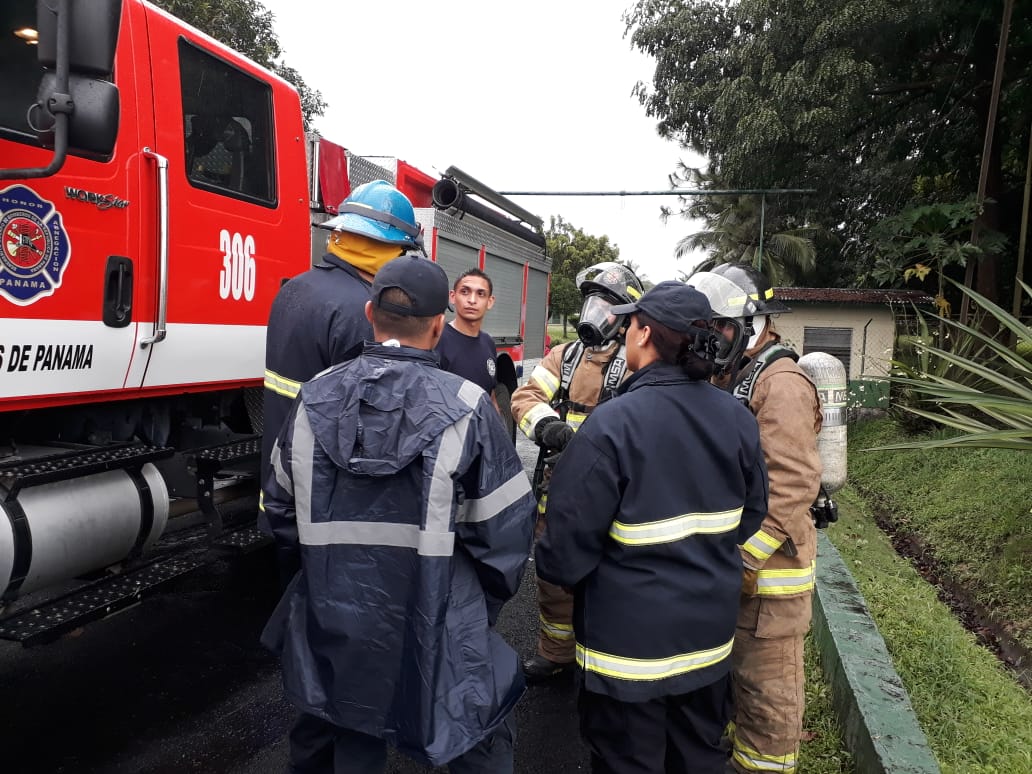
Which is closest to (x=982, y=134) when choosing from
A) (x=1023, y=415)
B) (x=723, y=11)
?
(x=723, y=11)

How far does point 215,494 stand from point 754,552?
2.38 meters

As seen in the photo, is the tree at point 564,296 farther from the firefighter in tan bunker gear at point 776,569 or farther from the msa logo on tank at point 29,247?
the msa logo on tank at point 29,247

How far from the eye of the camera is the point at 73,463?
2.68 metres

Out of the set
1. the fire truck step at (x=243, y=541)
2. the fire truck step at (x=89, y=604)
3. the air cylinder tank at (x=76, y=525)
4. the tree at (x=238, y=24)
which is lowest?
the fire truck step at (x=89, y=604)

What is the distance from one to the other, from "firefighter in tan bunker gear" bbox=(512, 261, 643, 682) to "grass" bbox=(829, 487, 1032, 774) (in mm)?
1526

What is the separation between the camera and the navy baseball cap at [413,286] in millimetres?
1900

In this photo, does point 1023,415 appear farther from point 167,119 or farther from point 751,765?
point 167,119

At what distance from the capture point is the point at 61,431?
3041 mm

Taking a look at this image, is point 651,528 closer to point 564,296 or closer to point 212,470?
point 212,470

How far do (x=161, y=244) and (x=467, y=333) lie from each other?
196 cm

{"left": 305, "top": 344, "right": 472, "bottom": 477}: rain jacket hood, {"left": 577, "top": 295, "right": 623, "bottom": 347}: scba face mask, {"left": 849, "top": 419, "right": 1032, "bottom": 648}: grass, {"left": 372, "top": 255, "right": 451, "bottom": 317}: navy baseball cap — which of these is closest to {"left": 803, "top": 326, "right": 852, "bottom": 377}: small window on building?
{"left": 849, "top": 419, "right": 1032, "bottom": 648}: grass

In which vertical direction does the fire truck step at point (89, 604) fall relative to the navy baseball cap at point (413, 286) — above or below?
below

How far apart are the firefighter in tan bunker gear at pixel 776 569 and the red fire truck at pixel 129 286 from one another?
6.81ft

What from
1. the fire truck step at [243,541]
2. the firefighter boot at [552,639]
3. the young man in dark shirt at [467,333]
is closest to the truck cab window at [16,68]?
the fire truck step at [243,541]
